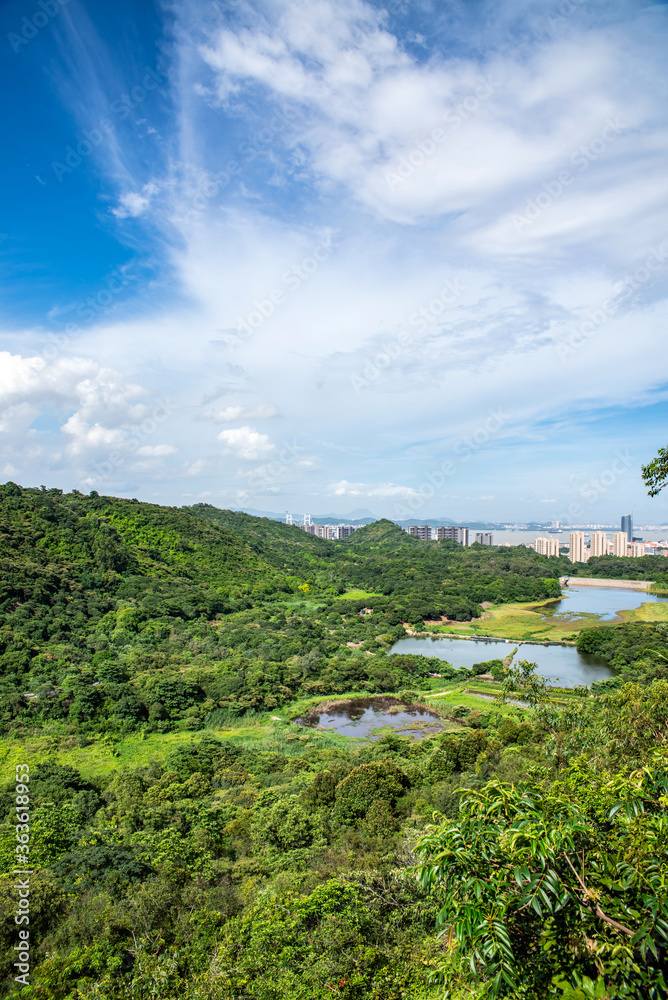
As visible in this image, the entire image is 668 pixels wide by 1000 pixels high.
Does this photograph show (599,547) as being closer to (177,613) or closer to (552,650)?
(552,650)

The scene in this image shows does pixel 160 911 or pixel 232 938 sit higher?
pixel 232 938

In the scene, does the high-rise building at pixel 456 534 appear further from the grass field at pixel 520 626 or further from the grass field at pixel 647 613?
the grass field at pixel 647 613

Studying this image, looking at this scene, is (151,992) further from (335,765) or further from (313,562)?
(313,562)

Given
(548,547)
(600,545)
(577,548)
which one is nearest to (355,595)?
(577,548)

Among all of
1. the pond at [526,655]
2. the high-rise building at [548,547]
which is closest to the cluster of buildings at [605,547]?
the high-rise building at [548,547]

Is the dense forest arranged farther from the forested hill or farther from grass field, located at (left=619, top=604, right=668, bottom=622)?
grass field, located at (left=619, top=604, right=668, bottom=622)

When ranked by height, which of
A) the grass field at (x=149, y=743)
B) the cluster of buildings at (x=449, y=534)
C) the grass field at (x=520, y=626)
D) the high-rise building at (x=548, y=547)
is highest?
the cluster of buildings at (x=449, y=534)

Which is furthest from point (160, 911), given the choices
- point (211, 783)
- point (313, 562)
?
point (313, 562)

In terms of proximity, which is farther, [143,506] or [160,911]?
[143,506]
